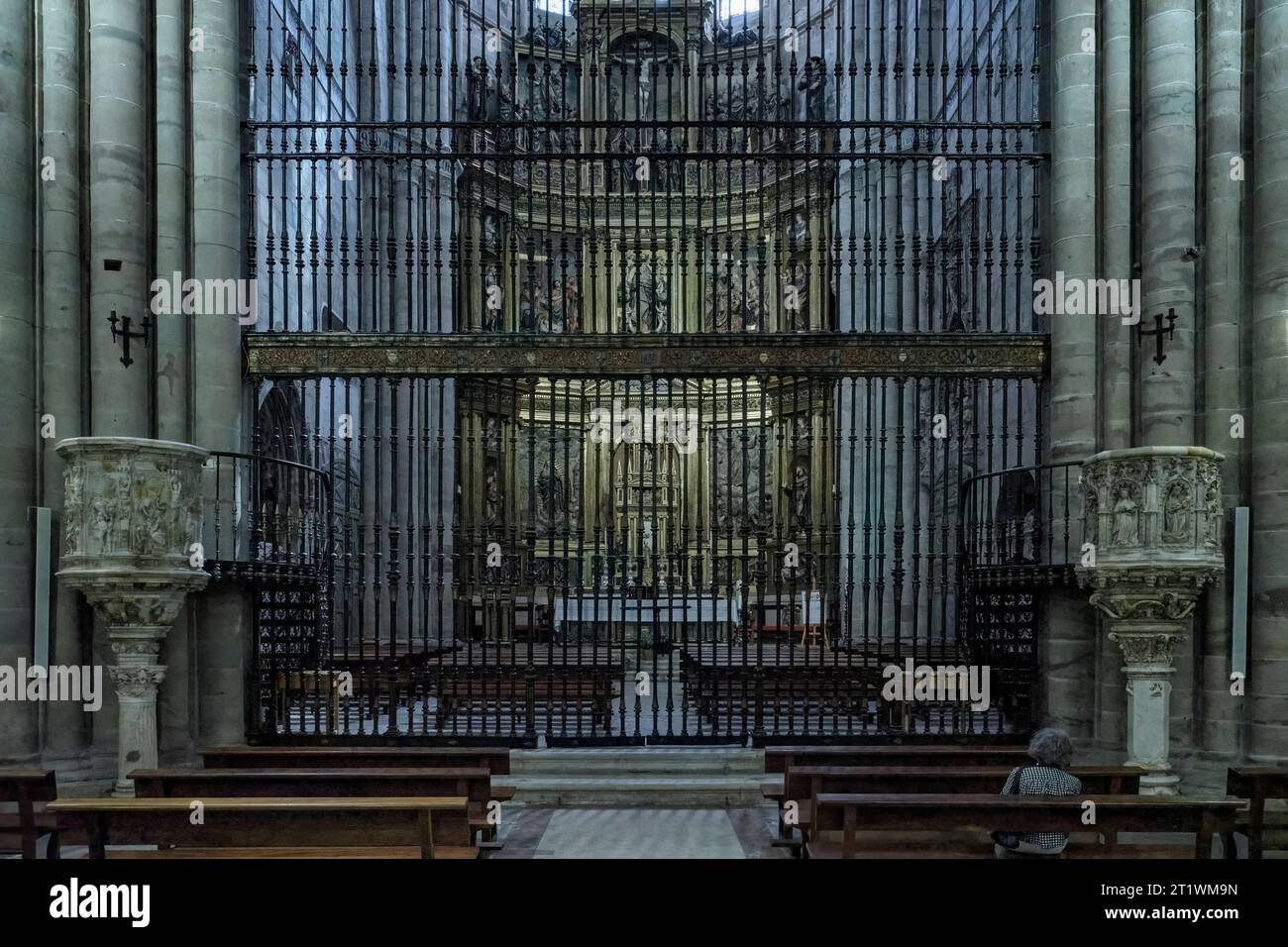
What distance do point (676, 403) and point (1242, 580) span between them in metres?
13.6

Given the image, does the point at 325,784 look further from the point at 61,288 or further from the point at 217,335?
the point at 61,288

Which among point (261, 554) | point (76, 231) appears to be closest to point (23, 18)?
point (76, 231)

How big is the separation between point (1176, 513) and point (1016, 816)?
3740 mm

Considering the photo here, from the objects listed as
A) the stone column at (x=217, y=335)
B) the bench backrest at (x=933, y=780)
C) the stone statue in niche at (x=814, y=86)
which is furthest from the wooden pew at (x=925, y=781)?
the stone statue in niche at (x=814, y=86)

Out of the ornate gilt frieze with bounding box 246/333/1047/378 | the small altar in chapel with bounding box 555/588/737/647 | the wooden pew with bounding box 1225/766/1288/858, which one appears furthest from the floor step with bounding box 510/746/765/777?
the wooden pew with bounding box 1225/766/1288/858

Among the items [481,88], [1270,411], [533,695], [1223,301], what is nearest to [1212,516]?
[1270,411]

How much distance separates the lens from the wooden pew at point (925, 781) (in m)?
6.93

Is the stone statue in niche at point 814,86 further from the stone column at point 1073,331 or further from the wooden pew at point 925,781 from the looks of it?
the wooden pew at point 925,781

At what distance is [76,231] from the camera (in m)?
9.74

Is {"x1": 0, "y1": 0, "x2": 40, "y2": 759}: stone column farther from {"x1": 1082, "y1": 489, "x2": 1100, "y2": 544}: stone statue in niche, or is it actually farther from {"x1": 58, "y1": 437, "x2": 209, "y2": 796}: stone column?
{"x1": 1082, "y1": 489, "x2": 1100, "y2": 544}: stone statue in niche

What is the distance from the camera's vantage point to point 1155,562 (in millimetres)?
8211

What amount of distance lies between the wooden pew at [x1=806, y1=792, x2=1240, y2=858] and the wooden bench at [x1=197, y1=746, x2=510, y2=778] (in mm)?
2904

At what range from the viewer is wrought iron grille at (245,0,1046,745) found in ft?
34.8
